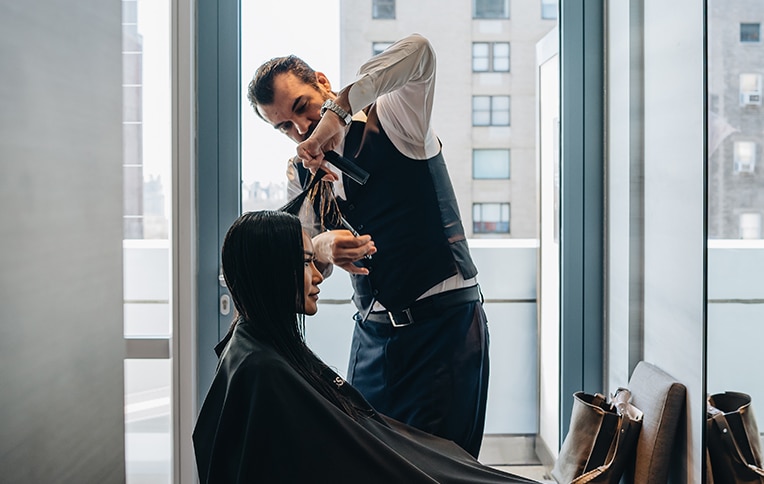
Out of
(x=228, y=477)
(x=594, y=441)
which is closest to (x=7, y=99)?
(x=228, y=477)

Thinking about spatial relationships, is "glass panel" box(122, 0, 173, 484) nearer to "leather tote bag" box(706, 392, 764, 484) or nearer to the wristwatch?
the wristwatch

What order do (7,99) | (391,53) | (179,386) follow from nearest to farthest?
(7,99) < (391,53) < (179,386)

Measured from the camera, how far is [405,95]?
5.36ft

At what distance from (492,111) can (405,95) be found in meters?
0.80

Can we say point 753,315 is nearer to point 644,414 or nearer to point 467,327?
point 644,414

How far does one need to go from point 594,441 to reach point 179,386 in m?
1.33

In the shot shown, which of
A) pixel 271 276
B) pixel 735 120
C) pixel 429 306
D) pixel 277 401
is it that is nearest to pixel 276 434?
pixel 277 401

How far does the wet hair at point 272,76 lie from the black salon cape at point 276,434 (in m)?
0.63

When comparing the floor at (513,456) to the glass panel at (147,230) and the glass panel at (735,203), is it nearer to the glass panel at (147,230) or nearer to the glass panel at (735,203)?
the glass panel at (735,203)

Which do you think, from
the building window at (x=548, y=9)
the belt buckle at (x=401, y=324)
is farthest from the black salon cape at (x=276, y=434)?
the building window at (x=548, y=9)

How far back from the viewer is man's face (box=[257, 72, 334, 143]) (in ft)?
5.48

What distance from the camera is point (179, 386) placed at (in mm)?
2223

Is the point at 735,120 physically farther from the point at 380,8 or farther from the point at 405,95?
the point at 380,8

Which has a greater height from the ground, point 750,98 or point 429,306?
point 750,98
